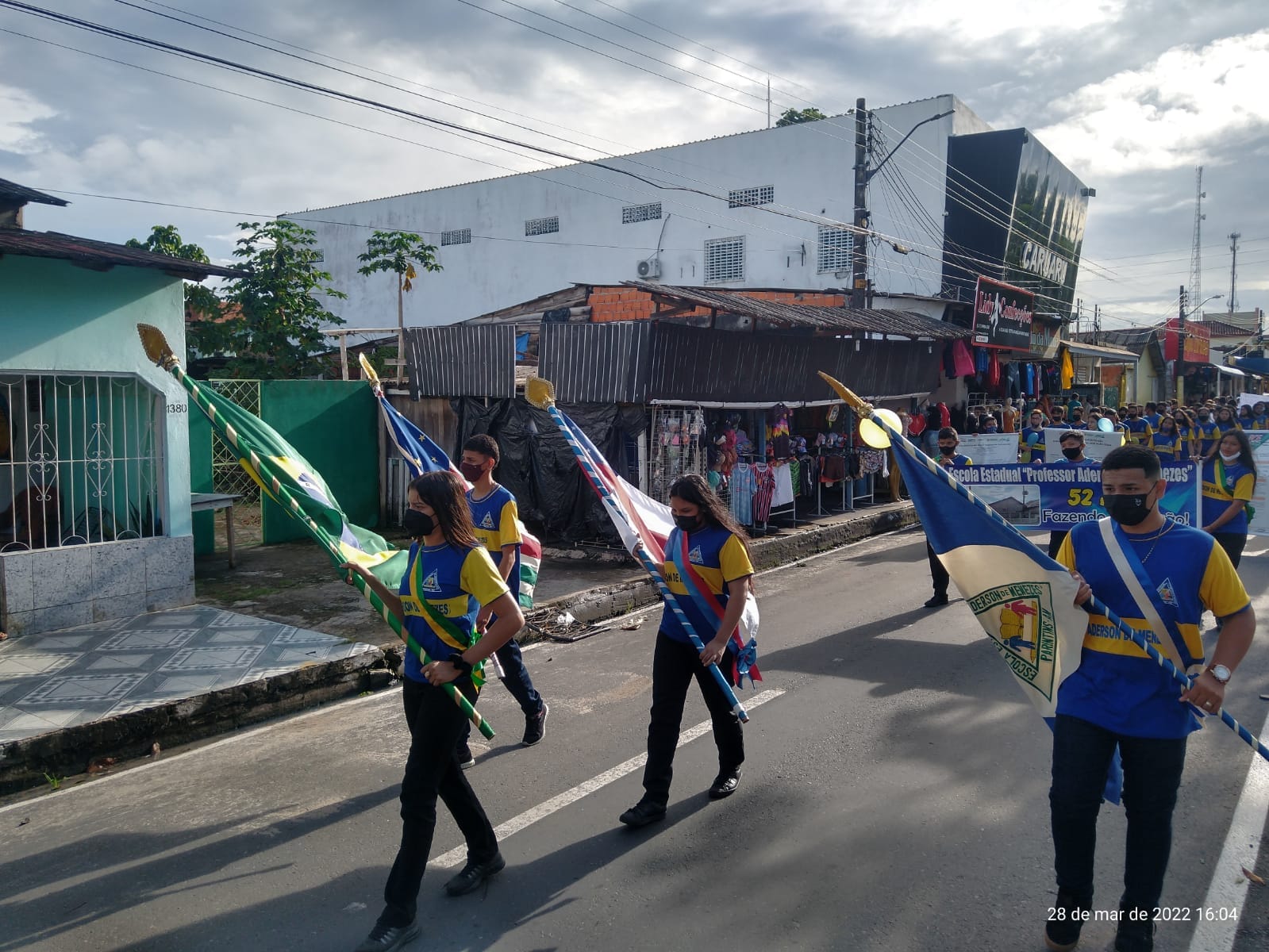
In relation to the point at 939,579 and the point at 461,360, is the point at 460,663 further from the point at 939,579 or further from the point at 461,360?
the point at 461,360

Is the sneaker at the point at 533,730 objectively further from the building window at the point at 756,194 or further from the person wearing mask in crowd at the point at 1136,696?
the building window at the point at 756,194

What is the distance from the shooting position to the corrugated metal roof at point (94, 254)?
23.7 ft

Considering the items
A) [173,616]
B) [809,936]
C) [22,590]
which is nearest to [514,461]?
[173,616]

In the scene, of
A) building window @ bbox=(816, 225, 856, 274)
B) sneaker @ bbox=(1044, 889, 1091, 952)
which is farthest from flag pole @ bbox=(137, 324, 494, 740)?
building window @ bbox=(816, 225, 856, 274)

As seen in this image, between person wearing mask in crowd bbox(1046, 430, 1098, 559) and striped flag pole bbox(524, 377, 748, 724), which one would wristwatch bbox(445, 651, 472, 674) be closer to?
striped flag pole bbox(524, 377, 748, 724)

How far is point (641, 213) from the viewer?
31.9m

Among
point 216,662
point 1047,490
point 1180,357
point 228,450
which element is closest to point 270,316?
point 228,450

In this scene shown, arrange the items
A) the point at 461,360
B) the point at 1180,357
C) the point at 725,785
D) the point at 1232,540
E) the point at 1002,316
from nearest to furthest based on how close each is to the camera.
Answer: the point at 725,785 < the point at 1232,540 < the point at 461,360 < the point at 1002,316 < the point at 1180,357

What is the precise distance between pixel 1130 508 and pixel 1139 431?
14.9 meters

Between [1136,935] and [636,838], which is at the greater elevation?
[1136,935]

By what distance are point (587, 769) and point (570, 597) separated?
4.22 m

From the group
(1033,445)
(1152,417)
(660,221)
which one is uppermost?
(660,221)

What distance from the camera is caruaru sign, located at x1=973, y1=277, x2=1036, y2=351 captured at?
68.4 feet

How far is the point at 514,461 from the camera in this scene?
1293cm
